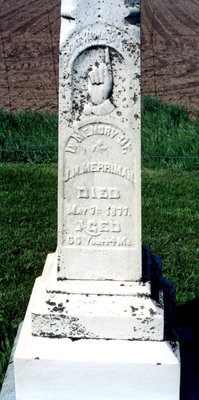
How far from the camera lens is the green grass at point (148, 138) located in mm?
6668

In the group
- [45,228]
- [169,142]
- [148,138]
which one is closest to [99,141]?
[45,228]

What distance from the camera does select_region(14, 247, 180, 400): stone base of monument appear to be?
284 centimetres

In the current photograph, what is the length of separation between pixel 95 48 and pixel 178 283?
2227 millimetres

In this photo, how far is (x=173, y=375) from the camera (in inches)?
111


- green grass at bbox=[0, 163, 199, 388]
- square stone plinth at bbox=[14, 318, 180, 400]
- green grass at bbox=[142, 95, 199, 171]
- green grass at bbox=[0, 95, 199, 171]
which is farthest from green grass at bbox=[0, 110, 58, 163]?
square stone plinth at bbox=[14, 318, 180, 400]

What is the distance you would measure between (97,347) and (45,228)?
2.46 meters

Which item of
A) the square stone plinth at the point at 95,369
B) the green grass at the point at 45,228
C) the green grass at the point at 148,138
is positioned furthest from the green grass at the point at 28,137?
the square stone plinth at the point at 95,369

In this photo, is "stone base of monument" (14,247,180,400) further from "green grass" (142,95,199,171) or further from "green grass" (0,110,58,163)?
"green grass" (0,110,58,163)

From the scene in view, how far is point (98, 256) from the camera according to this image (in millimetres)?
2961

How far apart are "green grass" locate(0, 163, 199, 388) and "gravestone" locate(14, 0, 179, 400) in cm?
73

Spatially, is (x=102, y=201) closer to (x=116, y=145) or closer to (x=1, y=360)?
(x=116, y=145)

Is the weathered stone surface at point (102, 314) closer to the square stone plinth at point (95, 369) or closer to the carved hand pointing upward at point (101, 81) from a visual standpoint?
the square stone plinth at point (95, 369)

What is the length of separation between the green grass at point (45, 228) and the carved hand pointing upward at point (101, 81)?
5.60ft

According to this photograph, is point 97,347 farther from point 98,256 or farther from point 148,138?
point 148,138
